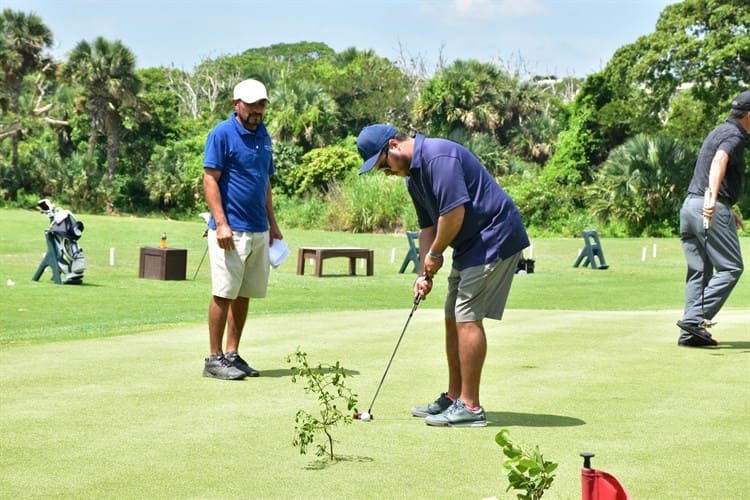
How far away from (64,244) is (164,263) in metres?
2.78

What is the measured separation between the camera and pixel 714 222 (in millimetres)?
10500

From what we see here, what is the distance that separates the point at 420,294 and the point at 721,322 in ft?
20.8

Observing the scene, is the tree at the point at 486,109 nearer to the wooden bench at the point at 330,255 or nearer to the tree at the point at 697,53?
the tree at the point at 697,53

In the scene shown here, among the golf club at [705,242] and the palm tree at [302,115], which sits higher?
the palm tree at [302,115]

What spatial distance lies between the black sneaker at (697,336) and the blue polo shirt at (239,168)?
374 centimetres

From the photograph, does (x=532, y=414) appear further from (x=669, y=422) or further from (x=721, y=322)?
(x=721, y=322)

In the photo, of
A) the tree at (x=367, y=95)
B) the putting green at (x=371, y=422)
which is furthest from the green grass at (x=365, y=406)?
the tree at (x=367, y=95)

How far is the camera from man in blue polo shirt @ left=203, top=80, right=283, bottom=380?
8.71 m

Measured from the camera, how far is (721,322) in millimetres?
12312

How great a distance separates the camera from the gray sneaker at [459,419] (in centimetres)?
662

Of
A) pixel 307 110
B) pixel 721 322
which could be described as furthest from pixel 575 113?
pixel 721 322

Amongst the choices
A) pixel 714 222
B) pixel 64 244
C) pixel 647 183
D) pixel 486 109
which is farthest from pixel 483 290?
pixel 486 109

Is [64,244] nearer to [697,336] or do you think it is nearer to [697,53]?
[697,336]

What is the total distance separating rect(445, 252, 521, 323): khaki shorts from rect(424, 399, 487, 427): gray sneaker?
0.53 m
